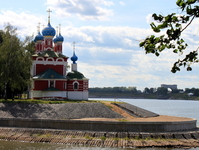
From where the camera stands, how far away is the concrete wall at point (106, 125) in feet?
82.7

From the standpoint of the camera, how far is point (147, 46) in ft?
26.6

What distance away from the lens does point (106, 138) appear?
23938 mm

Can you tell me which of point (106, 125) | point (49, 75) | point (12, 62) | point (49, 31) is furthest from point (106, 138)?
point (49, 31)

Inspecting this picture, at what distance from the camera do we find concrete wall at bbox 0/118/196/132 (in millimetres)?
25219

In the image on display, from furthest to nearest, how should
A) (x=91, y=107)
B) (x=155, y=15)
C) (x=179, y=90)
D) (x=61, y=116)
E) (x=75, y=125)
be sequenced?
1. (x=179, y=90)
2. (x=91, y=107)
3. (x=61, y=116)
4. (x=75, y=125)
5. (x=155, y=15)

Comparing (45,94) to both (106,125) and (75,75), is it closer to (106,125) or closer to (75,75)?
(75,75)

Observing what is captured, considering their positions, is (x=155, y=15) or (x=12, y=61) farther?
(x=12, y=61)

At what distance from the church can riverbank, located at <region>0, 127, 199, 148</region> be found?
1363 centimetres

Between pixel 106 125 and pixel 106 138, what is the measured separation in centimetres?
160

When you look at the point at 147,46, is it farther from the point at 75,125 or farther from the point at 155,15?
the point at 75,125

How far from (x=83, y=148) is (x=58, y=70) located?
2040 centimetres

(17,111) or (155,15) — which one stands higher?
(155,15)

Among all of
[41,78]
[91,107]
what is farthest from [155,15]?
[41,78]

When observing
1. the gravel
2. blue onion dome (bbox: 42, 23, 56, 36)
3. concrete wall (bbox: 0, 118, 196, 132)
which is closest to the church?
blue onion dome (bbox: 42, 23, 56, 36)
